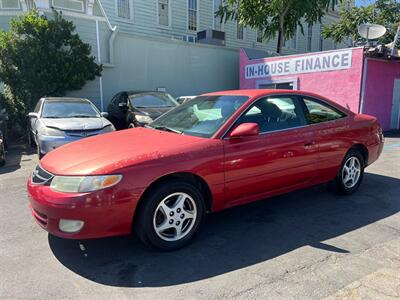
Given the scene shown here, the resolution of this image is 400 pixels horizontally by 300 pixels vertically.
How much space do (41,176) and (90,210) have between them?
0.78m

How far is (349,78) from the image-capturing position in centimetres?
1170

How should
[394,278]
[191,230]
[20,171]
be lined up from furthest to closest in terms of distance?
[20,171] → [191,230] → [394,278]

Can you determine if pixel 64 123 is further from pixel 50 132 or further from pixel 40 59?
pixel 40 59

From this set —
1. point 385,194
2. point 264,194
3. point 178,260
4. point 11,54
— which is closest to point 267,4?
point 11,54

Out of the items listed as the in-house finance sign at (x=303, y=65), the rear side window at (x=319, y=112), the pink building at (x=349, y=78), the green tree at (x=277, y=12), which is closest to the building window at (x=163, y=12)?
the green tree at (x=277, y=12)

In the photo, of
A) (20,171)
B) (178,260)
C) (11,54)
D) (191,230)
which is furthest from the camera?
(11,54)

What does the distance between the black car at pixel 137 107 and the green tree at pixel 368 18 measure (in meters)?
15.7

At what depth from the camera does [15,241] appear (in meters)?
3.65

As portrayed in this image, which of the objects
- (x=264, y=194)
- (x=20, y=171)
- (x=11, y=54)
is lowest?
(x=20, y=171)

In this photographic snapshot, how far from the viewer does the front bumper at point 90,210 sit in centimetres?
297

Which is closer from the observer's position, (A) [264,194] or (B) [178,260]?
(B) [178,260]

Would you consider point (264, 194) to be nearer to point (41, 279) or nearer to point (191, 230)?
point (191, 230)

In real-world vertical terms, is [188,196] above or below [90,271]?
above

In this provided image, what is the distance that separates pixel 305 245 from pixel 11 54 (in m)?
10.1
